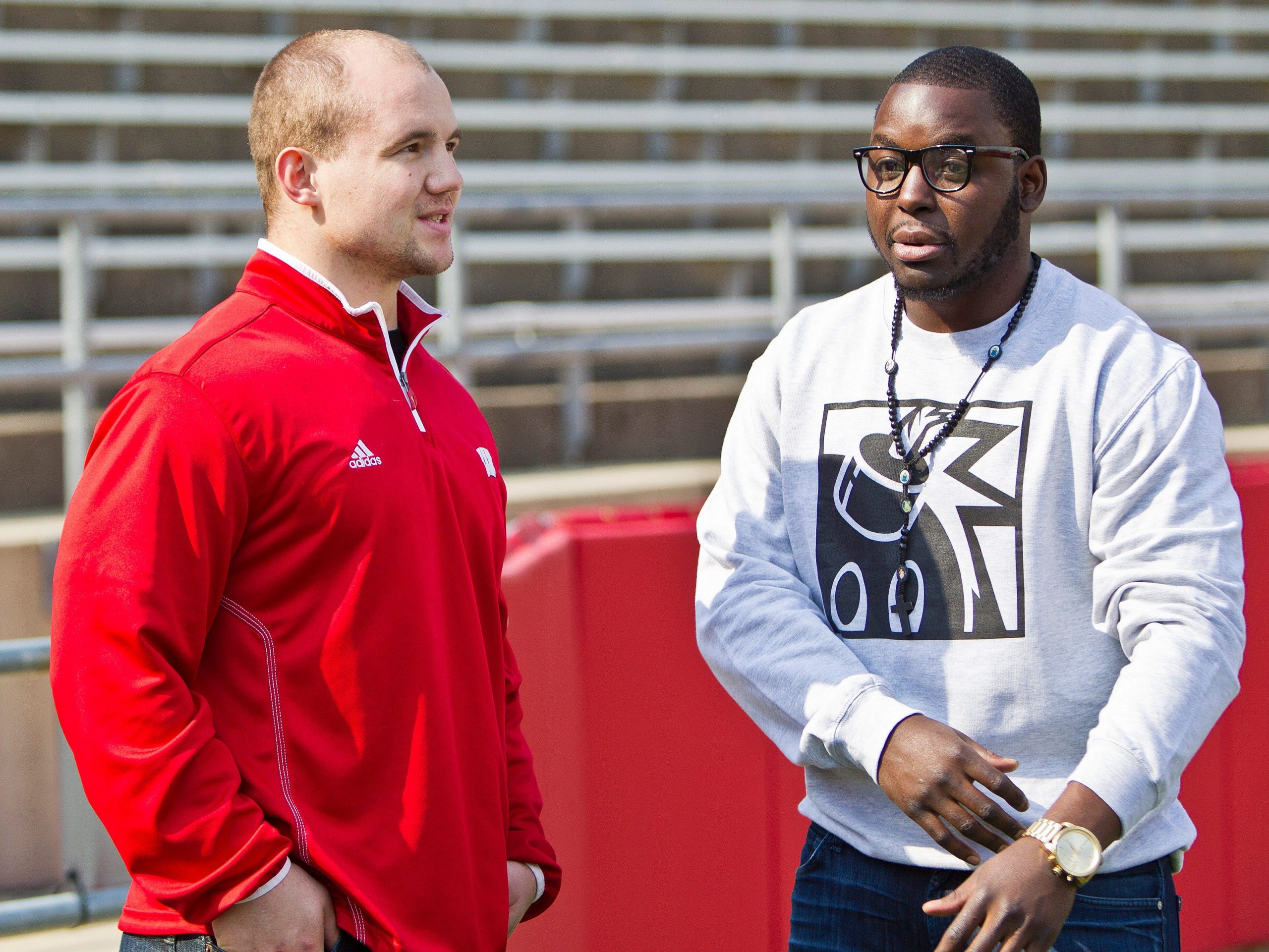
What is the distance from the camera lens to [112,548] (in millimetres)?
1650

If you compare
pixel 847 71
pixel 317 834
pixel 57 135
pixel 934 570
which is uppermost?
pixel 847 71

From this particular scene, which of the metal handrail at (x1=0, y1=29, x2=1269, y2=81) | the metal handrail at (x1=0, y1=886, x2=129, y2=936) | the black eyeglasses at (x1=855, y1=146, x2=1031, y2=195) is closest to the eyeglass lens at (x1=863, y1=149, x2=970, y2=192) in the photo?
the black eyeglasses at (x1=855, y1=146, x2=1031, y2=195)

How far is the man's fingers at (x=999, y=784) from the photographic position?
67.4 inches

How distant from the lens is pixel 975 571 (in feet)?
6.27

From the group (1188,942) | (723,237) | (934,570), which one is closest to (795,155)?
(723,237)

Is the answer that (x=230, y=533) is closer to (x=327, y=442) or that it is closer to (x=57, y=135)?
(x=327, y=442)

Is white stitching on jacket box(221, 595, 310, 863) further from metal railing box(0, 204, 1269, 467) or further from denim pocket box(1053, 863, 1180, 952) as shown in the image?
metal railing box(0, 204, 1269, 467)

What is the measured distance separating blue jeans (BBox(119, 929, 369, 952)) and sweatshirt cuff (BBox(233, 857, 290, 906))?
93 mm

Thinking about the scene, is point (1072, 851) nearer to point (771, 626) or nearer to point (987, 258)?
point (771, 626)

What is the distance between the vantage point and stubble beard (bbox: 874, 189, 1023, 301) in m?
1.97

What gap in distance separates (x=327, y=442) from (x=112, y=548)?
288 mm

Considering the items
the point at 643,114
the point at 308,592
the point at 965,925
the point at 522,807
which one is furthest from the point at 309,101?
the point at 643,114

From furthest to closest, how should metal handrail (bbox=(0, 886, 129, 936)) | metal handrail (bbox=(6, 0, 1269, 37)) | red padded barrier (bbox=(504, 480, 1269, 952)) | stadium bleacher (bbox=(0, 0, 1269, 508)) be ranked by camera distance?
metal handrail (bbox=(6, 0, 1269, 37)) < stadium bleacher (bbox=(0, 0, 1269, 508)) < red padded barrier (bbox=(504, 480, 1269, 952)) < metal handrail (bbox=(0, 886, 129, 936))

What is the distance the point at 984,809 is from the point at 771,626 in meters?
0.40
